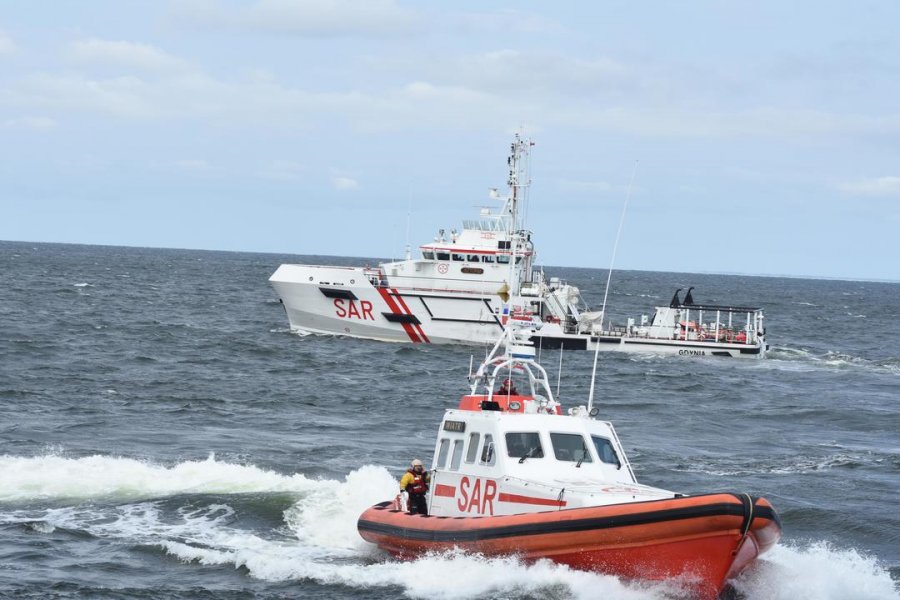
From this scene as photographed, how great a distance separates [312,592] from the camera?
16328 millimetres

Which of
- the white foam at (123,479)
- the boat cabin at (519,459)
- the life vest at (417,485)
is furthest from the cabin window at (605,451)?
the white foam at (123,479)

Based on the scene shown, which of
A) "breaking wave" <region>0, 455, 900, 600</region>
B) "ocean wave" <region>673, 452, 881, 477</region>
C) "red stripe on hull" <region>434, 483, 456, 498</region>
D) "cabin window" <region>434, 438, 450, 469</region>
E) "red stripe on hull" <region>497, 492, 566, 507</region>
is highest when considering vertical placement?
"cabin window" <region>434, 438, 450, 469</region>

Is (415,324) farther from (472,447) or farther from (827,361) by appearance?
(472,447)

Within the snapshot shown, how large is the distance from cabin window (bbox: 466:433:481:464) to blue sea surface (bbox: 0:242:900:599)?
5.13ft

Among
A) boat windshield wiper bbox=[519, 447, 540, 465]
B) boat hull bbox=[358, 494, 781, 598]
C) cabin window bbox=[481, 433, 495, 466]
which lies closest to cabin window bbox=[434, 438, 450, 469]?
cabin window bbox=[481, 433, 495, 466]

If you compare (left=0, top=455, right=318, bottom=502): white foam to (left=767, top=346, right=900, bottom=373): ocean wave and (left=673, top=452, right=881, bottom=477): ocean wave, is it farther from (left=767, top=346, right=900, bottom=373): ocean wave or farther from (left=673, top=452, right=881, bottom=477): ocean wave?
(left=767, top=346, right=900, bottom=373): ocean wave

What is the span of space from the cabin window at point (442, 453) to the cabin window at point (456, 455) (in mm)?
205

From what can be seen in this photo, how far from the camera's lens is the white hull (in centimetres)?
4794

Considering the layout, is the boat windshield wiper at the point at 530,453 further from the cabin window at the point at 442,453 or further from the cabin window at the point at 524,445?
the cabin window at the point at 442,453

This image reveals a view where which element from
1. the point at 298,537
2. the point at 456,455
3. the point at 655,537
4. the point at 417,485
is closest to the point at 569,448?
the point at 456,455

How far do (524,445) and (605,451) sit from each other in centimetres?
121

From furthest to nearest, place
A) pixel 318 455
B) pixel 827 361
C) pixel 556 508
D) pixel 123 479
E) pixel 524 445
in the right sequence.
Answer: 1. pixel 827 361
2. pixel 318 455
3. pixel 123 479
4. pixel 524 445
5. pixel 556 508

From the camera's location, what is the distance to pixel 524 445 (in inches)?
664

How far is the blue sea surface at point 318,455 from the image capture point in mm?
16375
